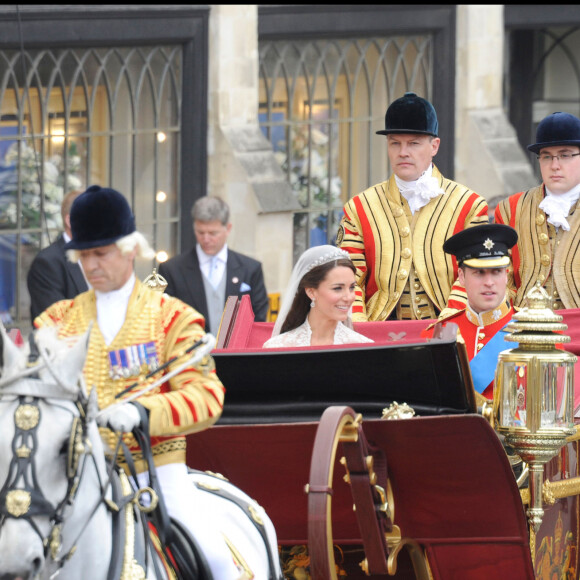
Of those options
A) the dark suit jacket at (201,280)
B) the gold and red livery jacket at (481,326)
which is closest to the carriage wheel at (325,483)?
the gold and red livery jacket at (481,326)

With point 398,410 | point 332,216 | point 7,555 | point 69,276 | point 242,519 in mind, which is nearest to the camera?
point 7,555

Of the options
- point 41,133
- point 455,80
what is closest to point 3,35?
point 41,133

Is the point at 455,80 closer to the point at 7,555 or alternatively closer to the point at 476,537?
the point at 476,537

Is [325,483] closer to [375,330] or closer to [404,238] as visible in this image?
[375,330]

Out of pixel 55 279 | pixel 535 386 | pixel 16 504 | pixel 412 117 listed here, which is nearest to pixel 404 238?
pixel 412 117

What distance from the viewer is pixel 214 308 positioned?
9.46 metres

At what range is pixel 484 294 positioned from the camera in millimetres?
6027

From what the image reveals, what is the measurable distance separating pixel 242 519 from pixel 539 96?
12973 mm

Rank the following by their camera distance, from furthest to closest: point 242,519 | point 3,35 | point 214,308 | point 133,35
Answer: point 133,35 → point 3,35 → point 214,308 → point 242,519

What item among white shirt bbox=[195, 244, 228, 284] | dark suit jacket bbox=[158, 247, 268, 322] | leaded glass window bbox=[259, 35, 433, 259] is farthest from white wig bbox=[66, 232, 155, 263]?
leaded glass window bbox=[259, 35, 433, 259]

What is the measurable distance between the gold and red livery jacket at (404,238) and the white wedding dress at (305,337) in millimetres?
1061

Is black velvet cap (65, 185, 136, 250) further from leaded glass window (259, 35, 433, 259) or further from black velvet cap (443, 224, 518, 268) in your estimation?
leaded glass window (259, 35, 433, 259)

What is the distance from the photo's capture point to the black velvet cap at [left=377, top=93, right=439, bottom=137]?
703 cm

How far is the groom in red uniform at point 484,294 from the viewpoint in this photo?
5957 mm
